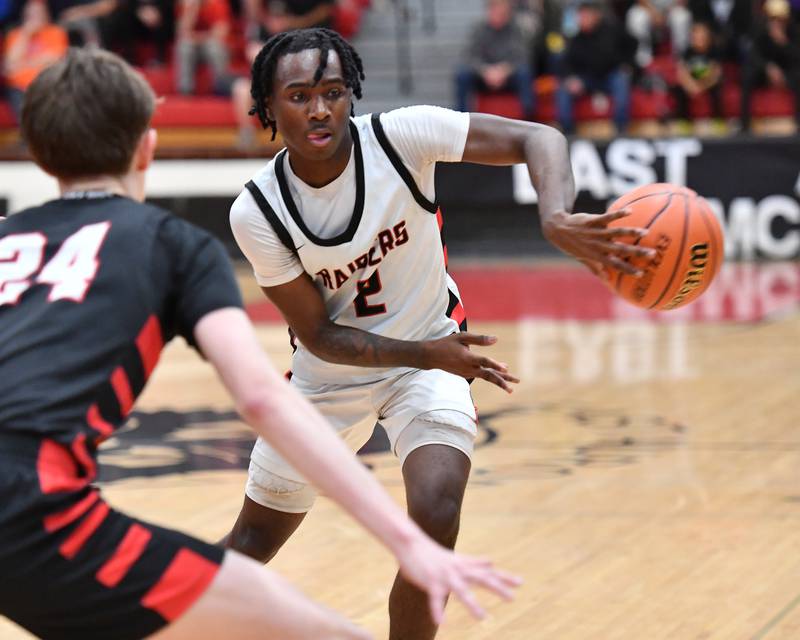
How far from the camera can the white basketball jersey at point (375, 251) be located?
4008 mm

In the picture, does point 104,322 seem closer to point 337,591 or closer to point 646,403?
point 337,591

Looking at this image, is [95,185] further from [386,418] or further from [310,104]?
[386,418]

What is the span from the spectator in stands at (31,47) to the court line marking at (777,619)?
42.4 feet

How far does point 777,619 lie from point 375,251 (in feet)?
5.83

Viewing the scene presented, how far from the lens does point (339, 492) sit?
2252mm

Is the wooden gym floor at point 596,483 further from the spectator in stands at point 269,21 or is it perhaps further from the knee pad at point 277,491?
the spectator in stands at point 269,21

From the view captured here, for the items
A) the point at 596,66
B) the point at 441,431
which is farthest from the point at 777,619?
the point at 596,66

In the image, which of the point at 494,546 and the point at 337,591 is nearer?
the point at 337,591

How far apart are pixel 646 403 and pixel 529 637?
3.84m

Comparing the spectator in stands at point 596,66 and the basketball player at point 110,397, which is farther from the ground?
the basketball player at point 110,397

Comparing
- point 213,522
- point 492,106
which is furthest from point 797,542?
point 492,106

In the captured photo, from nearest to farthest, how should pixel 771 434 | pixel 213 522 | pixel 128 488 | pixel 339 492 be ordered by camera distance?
pixel 339 492 < pixel 213 522 < pixel 128 488 < pixel 771 434

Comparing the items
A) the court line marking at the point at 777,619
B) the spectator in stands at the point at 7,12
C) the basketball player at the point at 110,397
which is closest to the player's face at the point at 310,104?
the basketball player at the point at 110,397

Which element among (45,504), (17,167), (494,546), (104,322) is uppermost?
(104,322)
